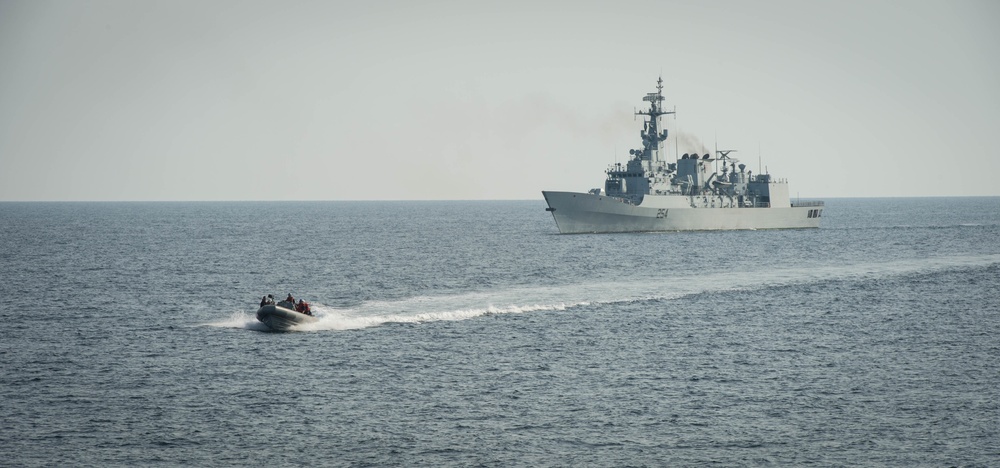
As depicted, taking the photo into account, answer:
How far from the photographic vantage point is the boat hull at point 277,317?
54.9m

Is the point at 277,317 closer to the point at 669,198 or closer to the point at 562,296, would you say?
the point at 562,296

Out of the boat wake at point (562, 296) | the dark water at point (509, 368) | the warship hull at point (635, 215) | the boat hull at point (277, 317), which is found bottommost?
the dark water at point (509, 368)

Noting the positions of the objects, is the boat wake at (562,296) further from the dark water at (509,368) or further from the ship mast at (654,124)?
the ship mast at (654,124)

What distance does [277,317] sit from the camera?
54.9m

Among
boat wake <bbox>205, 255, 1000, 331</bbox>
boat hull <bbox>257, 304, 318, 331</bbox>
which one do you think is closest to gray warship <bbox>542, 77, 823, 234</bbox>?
boat wake <bbox>205, 255, 1000, 331</bbox>

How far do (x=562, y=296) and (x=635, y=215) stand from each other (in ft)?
202

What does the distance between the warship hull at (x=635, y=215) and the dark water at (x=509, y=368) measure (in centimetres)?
4011

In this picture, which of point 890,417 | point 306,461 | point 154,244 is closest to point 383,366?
point 306,461

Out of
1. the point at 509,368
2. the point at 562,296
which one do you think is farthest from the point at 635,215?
the point at 509,368

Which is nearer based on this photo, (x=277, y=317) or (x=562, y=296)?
(x=277, y=317)

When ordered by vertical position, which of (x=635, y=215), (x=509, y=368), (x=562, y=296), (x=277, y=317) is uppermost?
(x=635, y=215)

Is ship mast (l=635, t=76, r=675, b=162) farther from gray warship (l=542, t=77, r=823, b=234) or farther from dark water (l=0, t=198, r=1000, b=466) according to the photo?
dark water (l=0, t=198, r=1000, b=466)

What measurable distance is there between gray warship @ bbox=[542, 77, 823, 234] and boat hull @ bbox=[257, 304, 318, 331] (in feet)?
243

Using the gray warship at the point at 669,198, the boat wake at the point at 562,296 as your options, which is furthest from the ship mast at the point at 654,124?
the boat wake at the point at 562,296
